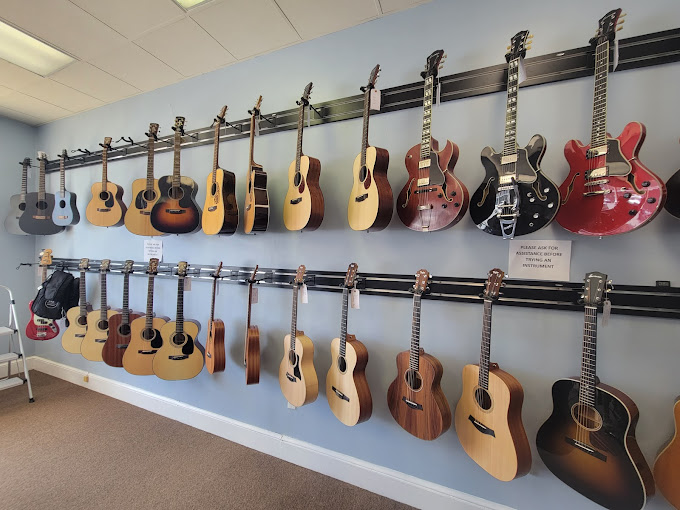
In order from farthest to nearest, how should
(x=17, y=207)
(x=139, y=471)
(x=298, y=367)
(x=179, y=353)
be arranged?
(x=17, y=207), (x=179, y=353), (x=139, y=471), (x=298, y=367)

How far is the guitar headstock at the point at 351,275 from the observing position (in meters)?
1.65

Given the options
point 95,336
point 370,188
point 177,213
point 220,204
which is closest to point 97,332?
point 95,336

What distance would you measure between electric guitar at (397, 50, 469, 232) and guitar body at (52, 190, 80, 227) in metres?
3.14

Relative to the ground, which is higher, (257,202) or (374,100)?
(374,100)

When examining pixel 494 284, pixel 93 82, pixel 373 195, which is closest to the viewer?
pixel 494 284

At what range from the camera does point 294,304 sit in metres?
1.77

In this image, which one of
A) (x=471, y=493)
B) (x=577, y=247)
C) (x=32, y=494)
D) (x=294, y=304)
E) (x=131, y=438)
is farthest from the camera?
(x=131, y=438)

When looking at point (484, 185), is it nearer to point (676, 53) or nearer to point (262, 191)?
point (676, 53)

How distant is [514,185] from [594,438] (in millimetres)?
995

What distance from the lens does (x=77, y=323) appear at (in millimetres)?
2564

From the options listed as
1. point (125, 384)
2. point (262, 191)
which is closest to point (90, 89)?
point (262, 191)

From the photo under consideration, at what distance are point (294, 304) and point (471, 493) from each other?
1.32m

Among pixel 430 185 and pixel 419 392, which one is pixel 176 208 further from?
pixel 419 392

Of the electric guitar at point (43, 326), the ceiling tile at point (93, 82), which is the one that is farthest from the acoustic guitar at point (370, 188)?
the electric guitar at point (43, 326)
